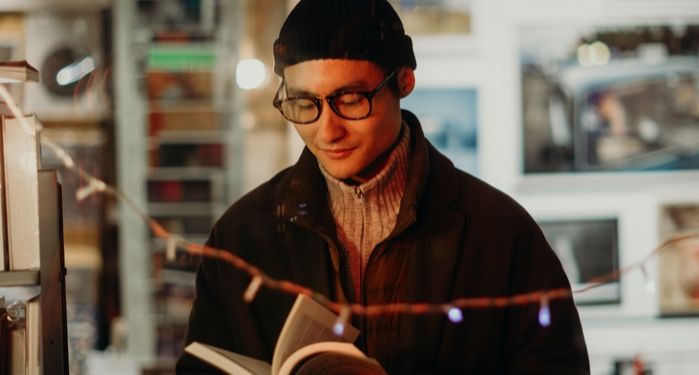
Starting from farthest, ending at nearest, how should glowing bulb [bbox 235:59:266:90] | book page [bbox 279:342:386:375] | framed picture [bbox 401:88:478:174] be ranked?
glowing bulb [bbox 235:59:266:90], framed picture [bbox 401:88:478:174], book page [bbox 279:342:386:375]

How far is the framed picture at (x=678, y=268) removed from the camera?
3.03 meters

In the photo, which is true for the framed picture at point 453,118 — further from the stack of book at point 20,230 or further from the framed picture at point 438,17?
the stack of book at point 20,230

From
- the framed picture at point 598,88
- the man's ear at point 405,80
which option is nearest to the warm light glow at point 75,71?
the framed picture at point 598,88

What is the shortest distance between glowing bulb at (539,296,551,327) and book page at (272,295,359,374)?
Answer: 1.15 feet

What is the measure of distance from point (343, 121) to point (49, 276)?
59 cm

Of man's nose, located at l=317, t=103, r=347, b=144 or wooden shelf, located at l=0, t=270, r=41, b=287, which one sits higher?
man's nose, located at l=317, t=103, r=347, b=144

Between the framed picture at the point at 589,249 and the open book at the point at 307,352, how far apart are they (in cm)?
167

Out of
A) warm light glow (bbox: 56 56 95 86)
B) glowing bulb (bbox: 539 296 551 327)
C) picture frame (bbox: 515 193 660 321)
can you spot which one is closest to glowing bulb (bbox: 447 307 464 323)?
glowing bulb (bbox: 539 296 551 327)

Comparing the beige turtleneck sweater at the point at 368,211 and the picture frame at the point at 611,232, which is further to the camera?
the picture frame at the point at 611,232

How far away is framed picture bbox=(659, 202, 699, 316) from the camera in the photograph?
303cm

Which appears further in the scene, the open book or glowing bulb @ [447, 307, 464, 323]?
glowing bulb @ [447, 307, 464, 323]

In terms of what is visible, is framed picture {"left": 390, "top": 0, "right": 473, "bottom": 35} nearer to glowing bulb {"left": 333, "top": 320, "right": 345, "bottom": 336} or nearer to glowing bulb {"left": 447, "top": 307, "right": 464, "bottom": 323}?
glowing bulb {"left": 447, "top": 307, "right": 464, "bottom": 323}

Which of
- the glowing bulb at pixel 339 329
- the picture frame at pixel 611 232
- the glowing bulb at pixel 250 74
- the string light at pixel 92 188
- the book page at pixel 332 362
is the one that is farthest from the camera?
the glowing bulb at pixel 250 74

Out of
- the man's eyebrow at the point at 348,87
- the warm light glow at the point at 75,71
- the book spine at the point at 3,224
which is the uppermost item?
the warm light glow at the point at 75,71
